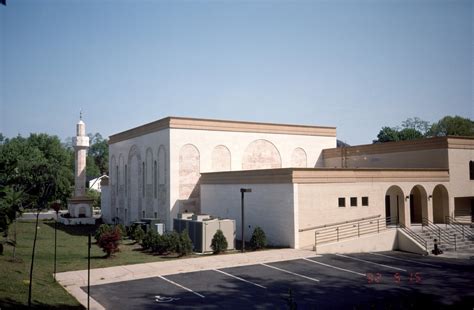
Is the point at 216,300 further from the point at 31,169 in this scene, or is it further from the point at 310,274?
the point at 31,169

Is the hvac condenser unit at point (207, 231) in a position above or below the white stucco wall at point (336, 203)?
below

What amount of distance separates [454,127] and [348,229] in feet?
170

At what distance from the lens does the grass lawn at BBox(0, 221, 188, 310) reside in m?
13.9

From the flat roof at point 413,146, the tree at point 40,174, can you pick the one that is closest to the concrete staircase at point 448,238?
the flat roof at point 413,146

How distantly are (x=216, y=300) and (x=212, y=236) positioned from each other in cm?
1089

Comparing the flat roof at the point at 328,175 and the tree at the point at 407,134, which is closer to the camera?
the flat roof at the point at 328,175

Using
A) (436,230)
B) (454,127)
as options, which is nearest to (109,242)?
(436,230)

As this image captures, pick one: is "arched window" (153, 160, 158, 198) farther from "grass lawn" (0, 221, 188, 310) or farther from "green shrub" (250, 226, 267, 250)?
"green shrub" (250, 226, 267, 250)

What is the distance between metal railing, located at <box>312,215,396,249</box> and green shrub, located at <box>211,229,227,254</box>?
17.7 feet

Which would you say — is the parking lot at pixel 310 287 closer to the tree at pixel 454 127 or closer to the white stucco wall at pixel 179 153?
the white stucco wall at pixel 179 153

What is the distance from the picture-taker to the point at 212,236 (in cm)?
2588

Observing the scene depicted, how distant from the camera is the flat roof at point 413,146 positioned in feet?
102

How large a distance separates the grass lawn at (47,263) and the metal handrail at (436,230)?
17.3 meters

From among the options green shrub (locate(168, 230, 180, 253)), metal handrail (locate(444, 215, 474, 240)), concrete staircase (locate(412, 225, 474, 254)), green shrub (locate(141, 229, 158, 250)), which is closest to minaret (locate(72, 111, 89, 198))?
green shrub (locate(141, 229, 158, 250))
